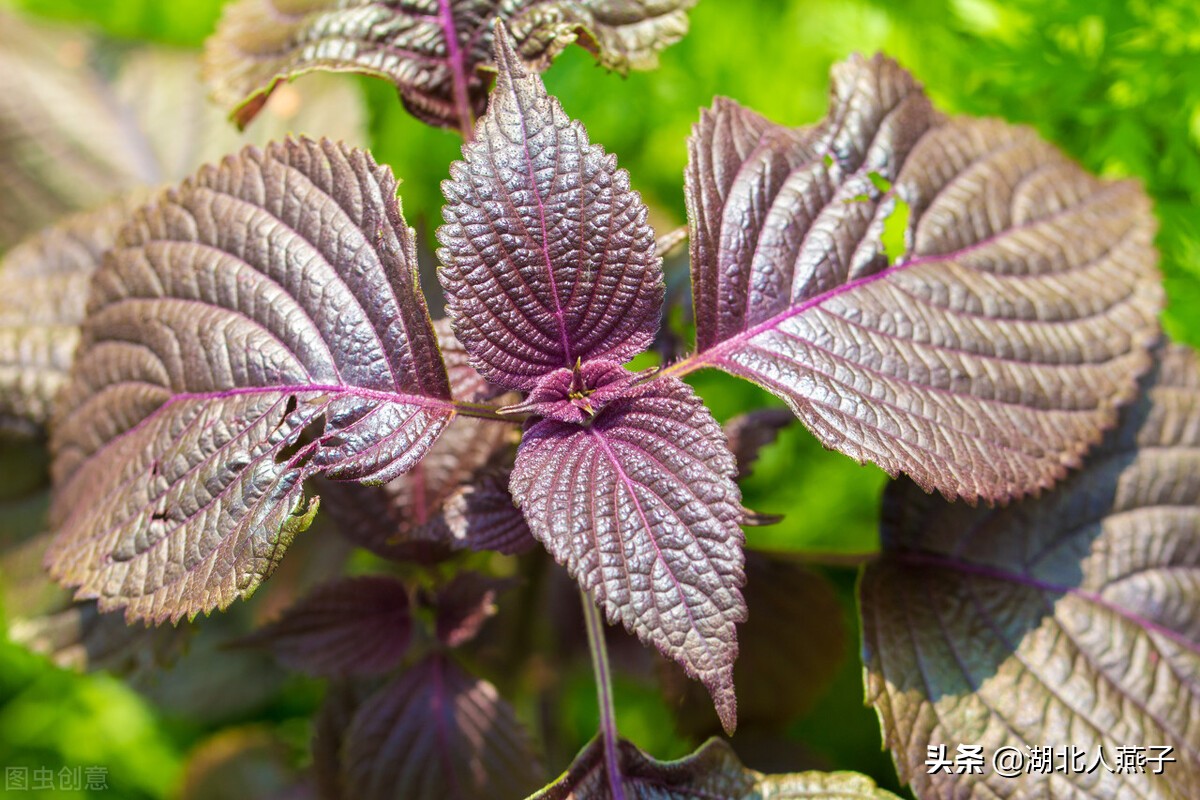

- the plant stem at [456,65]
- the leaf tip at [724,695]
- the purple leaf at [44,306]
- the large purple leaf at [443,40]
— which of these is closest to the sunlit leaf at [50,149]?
the purple leaf at [44,306]

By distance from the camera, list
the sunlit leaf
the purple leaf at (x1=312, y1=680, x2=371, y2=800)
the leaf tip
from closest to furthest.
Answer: the leaf tip, the purple leaf at (x1=312, y1=680, x2=371, y2=800), the sunlit leaf

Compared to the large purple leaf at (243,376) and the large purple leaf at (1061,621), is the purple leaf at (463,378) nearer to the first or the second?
the large purple leaf at (243,376)

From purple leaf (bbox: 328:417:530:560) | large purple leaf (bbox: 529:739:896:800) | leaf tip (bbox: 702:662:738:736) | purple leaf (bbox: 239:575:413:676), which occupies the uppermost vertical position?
leaf tip (bbox: 702:662:738:736)

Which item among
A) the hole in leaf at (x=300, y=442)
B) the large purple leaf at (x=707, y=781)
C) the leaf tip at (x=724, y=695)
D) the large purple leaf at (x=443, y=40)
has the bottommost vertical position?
the large purple leaf at (x=707, y=781)

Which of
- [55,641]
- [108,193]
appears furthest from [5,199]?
[55,641]

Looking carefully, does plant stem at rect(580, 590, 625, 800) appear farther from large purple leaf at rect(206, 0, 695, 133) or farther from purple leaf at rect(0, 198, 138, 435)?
purple leaf at rect(0, 198, 138, 435)

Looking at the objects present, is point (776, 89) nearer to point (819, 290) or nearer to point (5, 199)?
Result: point (819, 290)

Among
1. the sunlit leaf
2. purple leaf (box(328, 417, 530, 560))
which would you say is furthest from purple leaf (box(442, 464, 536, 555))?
the sunlit leaf
